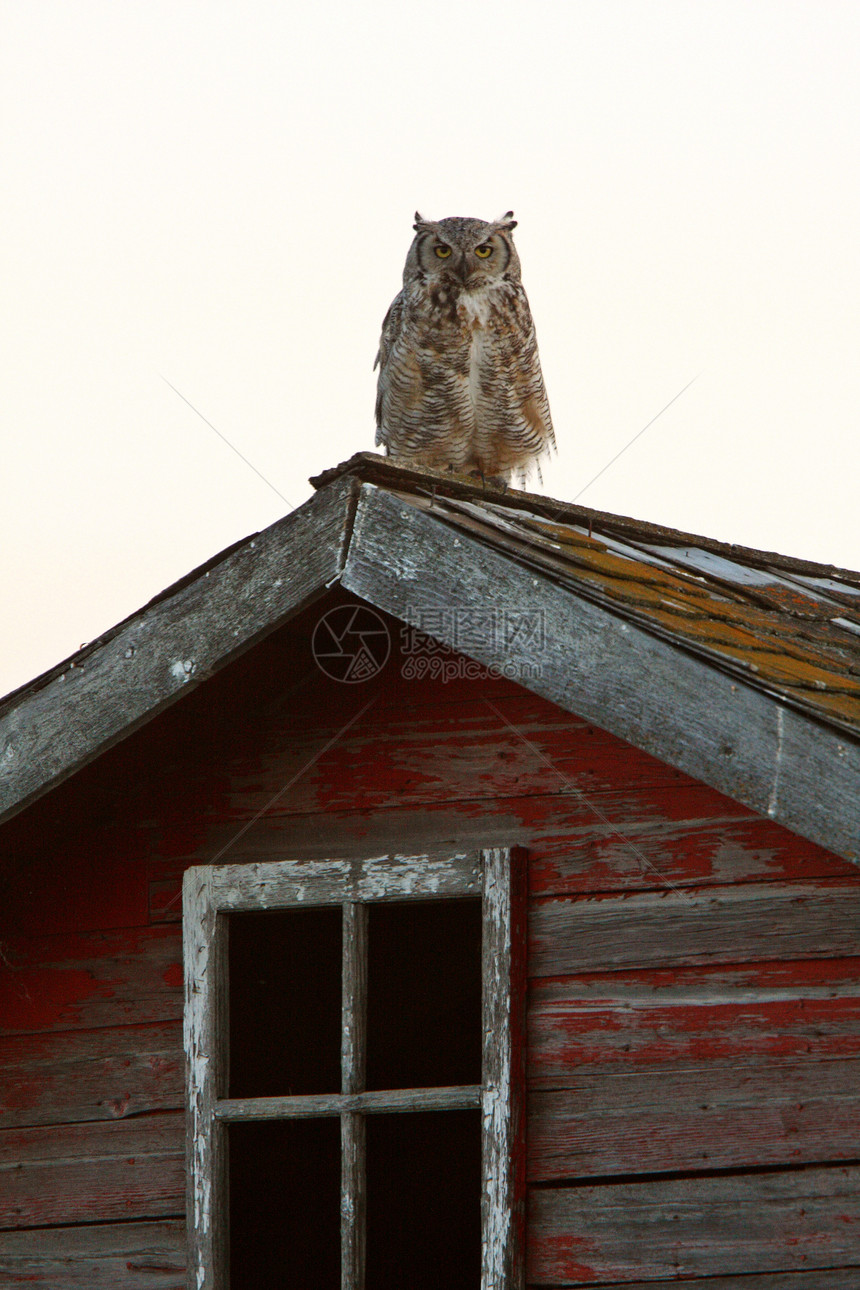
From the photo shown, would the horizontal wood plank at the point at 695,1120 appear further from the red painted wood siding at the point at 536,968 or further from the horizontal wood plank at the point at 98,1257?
the horizontal wood plank at the point at 98,1257

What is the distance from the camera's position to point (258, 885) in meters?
2.70

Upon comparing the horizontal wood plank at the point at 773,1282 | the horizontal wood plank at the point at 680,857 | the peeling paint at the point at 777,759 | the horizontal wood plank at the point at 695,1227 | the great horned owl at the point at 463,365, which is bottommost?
the horizontal wood plank at the point at 773,1282

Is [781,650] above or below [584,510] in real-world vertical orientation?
below

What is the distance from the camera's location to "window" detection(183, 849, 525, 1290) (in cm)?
246

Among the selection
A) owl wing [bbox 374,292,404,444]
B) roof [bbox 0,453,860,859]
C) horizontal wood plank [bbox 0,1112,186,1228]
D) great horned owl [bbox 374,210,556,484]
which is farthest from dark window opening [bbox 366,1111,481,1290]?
owl wing [bbox 374,292,404,444]

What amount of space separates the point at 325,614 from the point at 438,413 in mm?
4210

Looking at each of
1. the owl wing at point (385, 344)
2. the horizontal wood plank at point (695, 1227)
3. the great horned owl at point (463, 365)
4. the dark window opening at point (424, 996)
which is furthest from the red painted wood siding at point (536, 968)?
the owl wing at point (385, 344)

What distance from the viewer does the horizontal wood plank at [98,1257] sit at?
269 centimetres

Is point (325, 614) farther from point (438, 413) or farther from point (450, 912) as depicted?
point (438, 413)

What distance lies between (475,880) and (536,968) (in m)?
0.18

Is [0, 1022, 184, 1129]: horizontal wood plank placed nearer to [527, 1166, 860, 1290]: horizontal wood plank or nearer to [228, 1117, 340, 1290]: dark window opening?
[228, 1117, 340, 1290]: dark window opening

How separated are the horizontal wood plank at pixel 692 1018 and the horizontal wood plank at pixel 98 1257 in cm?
78

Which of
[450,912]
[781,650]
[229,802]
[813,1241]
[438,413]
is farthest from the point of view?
[438,413]

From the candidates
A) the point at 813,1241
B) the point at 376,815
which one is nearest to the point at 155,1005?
the point at 376,815
